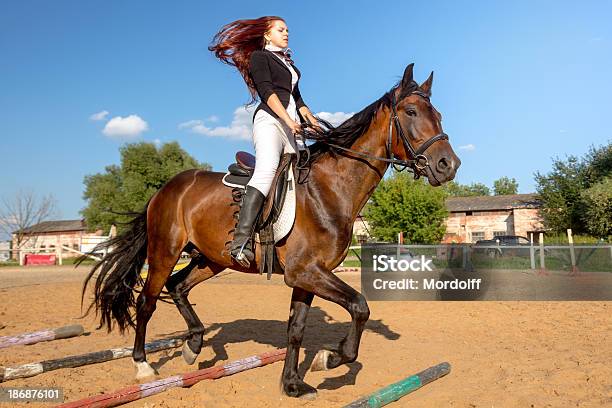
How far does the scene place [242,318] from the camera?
1039 cm

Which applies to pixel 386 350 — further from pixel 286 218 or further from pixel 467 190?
pixel 467 190

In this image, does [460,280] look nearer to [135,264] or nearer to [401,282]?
[401,282]

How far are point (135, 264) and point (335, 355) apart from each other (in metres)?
3.29

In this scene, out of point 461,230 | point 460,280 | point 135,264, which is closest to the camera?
point 135,264

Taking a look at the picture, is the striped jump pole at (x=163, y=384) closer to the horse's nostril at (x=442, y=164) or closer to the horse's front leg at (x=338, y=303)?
the horse's front leg at (x=338, y=303)

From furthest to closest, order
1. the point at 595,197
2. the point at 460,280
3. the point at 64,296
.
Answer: the point at 595,197 < the point at 460,280 < the point at 64,296

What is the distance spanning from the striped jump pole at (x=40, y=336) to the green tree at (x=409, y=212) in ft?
109

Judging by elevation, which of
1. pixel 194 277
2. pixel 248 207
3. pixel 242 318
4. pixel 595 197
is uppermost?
pixel 595 197

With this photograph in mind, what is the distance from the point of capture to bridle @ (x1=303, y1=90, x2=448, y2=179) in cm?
425

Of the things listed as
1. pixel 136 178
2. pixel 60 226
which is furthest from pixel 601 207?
pixel 60 226

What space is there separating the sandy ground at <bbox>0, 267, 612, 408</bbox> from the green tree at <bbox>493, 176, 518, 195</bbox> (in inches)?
4312

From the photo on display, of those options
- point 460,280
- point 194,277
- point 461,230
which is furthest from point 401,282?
point 461,230

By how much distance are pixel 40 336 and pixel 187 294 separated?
2335 millimetres

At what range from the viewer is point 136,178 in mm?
54281
